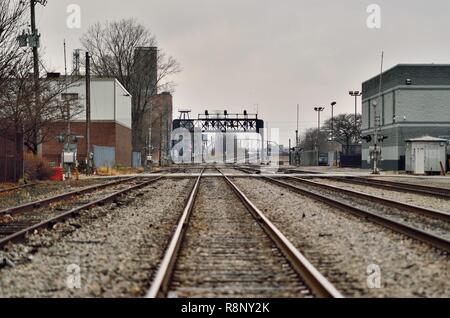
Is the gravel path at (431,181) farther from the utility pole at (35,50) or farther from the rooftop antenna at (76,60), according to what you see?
the rooftop antenna at (76,60)

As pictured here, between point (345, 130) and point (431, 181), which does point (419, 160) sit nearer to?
point (431, 181)

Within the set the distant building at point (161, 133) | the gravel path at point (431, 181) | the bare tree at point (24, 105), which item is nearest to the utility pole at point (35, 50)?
the bare tree at point (24, 105)

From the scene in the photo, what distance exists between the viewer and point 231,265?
738 centimetres

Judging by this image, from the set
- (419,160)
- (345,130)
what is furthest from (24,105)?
(345,130)

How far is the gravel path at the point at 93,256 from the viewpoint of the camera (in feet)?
20.2

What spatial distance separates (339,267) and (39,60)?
28.8 m

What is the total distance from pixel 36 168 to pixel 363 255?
982 inches

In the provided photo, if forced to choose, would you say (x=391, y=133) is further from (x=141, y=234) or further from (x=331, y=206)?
(x=141, y=234)

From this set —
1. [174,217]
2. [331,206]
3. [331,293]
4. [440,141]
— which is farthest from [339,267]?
[440,141]

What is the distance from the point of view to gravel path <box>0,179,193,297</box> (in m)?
6.16

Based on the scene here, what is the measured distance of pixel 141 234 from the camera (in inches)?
409

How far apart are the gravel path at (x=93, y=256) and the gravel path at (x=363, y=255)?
2289mm

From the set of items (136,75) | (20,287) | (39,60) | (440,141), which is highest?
(136,75)

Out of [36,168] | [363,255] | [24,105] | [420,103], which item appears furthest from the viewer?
[420,103]
